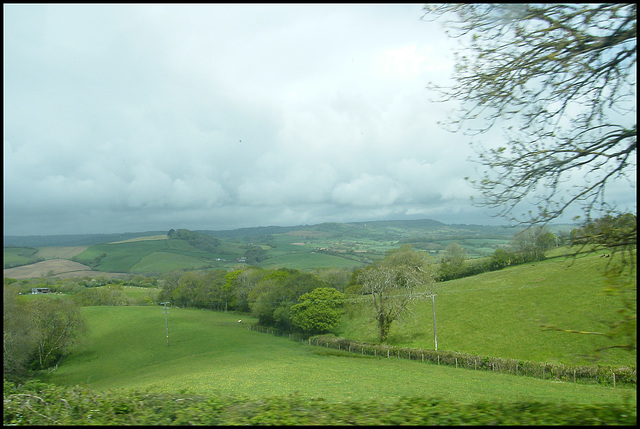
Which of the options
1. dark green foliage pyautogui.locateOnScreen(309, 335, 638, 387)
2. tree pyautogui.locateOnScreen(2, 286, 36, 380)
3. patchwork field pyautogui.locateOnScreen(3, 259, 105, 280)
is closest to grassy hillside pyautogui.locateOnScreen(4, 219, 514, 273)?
patchwork field pyautogui.locateOnScreen(3, 259, 105, 280)

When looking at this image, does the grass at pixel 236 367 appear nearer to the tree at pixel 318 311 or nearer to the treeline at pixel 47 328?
the treeline at pixel 47 328

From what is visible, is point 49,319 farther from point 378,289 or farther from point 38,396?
point 38,396

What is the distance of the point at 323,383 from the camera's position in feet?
67.5

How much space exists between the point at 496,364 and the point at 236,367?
20.2 metres

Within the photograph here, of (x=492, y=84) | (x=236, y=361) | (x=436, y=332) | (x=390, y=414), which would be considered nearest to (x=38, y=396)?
(x=390, y=414)

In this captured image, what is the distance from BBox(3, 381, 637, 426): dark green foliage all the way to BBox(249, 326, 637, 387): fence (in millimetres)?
17101

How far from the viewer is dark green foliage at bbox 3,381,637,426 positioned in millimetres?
3527

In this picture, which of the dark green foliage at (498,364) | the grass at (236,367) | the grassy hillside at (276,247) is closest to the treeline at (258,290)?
the grass at (236,367)

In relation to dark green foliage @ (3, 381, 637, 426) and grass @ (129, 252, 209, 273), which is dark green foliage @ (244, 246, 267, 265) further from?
dark green foliage @ (3, 381, 637, 426)

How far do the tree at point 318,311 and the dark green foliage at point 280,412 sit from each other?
41.3 metres

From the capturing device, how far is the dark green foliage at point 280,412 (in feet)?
11.6

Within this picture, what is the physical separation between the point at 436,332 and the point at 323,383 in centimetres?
2079

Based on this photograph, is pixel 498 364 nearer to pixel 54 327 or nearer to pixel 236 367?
pixel 236 367

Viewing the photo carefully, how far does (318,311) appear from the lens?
148 ft
